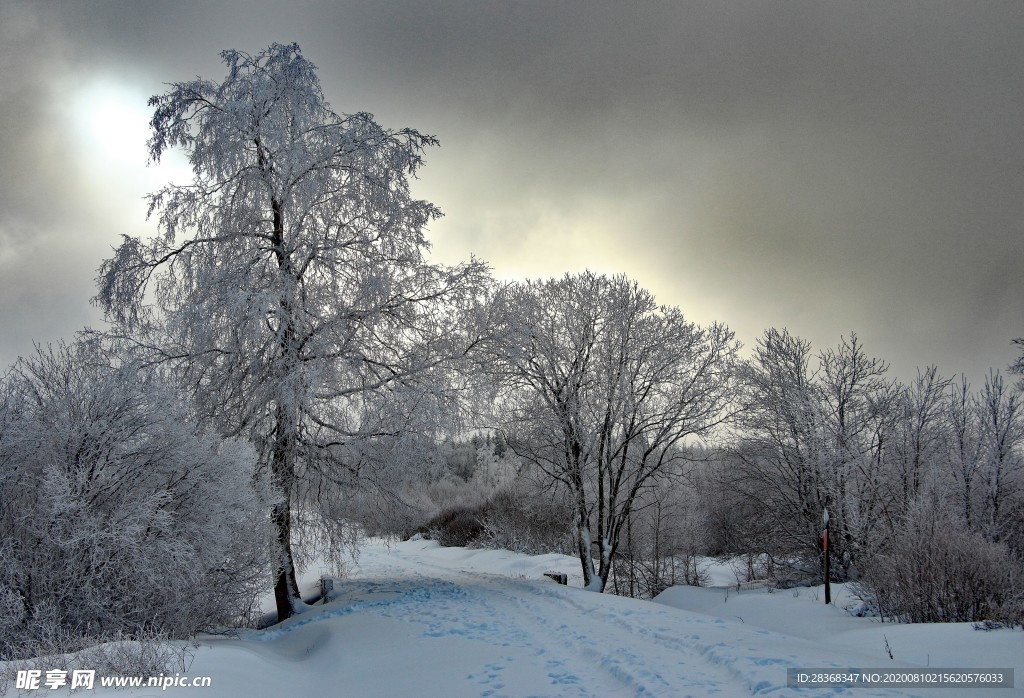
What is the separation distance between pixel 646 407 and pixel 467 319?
269 inches

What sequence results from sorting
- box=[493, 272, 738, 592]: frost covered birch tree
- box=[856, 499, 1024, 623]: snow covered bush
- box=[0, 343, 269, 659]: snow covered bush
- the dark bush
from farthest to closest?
the dark bush < box=[493, 272, 738, 592]: frost covered birch tree < box=[856, 499, 1024, 623]: snow covered bush < box=[0, 343, 269, 659]: snow covered bush

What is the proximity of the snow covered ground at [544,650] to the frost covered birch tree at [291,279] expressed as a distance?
293cm

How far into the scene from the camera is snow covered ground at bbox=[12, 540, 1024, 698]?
661 centimetres

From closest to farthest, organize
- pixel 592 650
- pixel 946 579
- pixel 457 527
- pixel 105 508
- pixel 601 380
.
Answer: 1. pixel 592 650
2. pixel 105 508
3. pixel 946 579
4. pixel 601 380
5. pixel 457 527

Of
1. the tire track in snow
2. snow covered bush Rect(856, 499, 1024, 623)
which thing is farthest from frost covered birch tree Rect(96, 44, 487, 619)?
snow covered bush Rect(856, 499, 1024, 623)

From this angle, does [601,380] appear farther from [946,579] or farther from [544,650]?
[544,650]

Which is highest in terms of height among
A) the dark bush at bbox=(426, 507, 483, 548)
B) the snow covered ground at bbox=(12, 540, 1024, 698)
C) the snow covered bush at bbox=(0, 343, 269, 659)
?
the snow covered bush at bbox=(0, 343, 269, 659)

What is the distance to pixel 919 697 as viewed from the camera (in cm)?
567

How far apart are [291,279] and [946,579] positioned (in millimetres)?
12789

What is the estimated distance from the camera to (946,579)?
37.9 feet

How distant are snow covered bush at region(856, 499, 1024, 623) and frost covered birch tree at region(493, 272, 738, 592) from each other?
608 centimetres

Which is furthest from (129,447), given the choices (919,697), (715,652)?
(919,697)

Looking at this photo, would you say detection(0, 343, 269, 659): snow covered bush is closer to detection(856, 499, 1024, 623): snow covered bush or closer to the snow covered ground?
the snow covered ground

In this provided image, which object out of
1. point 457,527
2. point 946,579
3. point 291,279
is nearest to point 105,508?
point 291,279
